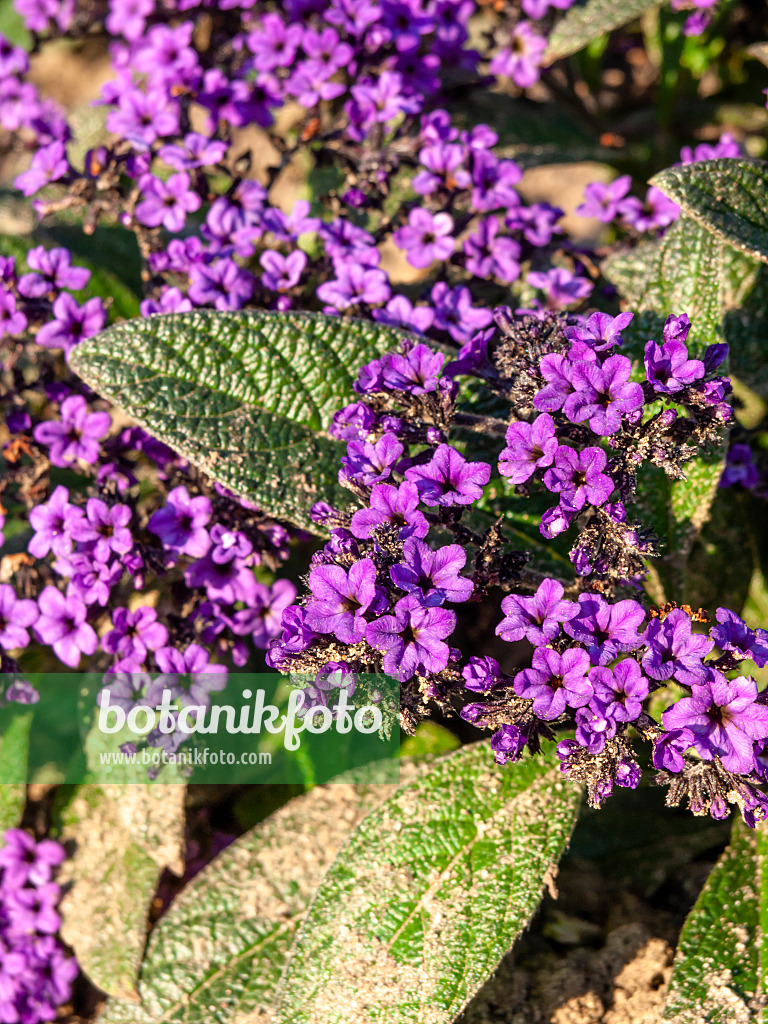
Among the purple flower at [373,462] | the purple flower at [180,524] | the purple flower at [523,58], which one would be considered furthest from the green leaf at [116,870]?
the purple flower at [523,58]

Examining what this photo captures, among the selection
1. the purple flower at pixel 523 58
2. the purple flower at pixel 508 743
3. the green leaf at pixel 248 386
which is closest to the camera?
the purple flower at pixel 508 743

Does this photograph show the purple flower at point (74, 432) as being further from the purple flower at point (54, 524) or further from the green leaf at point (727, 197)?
the green leaf at point (727, 197)

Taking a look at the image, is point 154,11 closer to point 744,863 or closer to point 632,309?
point 632,309

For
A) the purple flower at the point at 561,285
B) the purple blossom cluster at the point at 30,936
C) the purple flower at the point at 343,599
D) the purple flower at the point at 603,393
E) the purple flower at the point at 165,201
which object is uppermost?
the purple flower at the point at 165,201

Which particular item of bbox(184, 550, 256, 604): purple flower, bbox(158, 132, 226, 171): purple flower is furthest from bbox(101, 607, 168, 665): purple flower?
bbox(158, 132, 226, 171): purple flower

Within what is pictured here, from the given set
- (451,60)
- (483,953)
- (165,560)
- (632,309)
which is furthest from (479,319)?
(483,953)

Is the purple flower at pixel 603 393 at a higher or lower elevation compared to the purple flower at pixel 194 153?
lower

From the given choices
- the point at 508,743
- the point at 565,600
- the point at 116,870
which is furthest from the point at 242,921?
the point at 565,600
